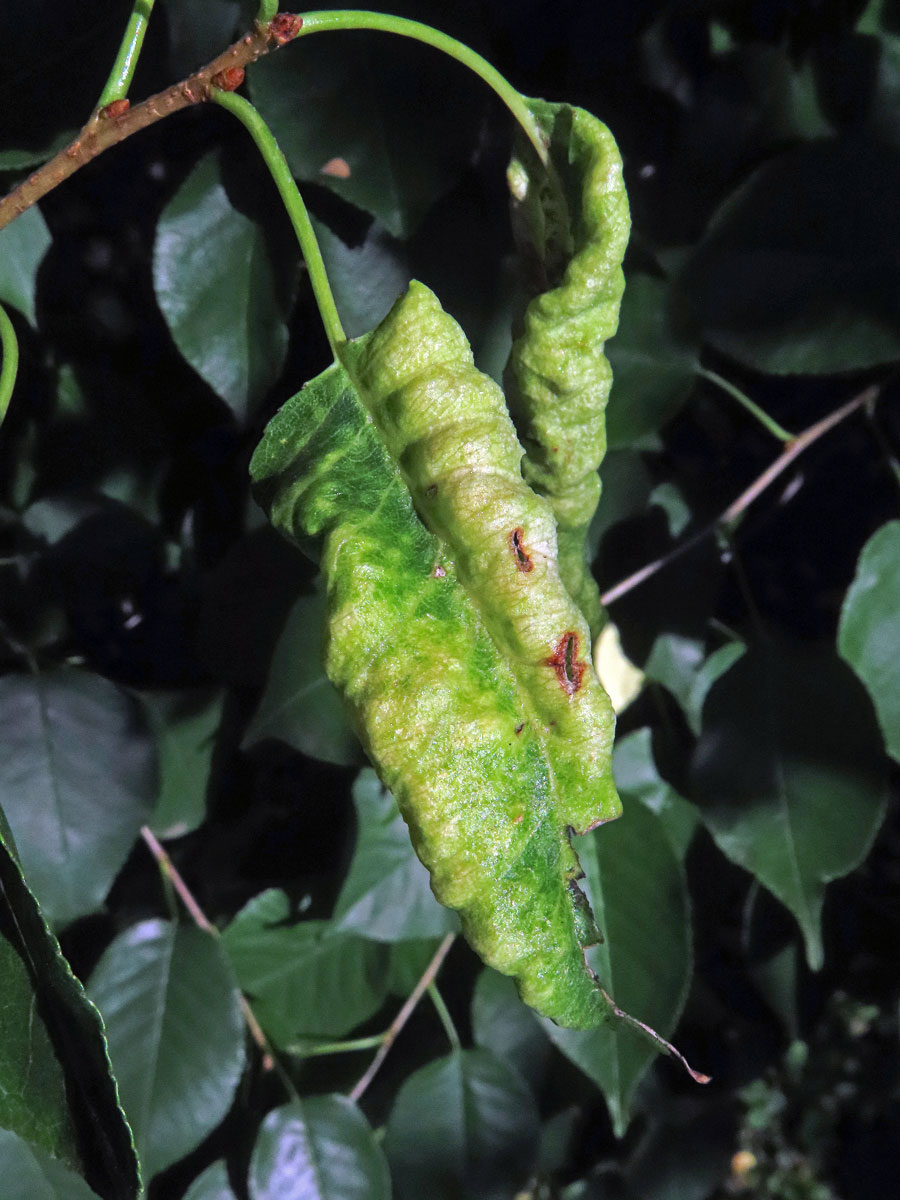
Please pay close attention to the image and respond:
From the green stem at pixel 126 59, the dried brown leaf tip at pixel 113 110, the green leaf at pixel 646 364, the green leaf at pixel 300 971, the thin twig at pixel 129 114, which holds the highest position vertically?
the green stem at pixel 126 59

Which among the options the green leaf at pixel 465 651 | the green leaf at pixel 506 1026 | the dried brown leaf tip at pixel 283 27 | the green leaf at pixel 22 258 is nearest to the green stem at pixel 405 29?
the dried brown leaf tip at pixel 283 27

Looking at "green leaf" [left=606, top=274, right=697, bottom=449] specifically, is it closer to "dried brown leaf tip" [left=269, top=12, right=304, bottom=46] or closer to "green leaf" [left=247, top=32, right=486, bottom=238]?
Result: "green leaf" [left=247, top=32, right=486, bottom=238]

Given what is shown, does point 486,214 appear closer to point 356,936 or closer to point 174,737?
point 174,737

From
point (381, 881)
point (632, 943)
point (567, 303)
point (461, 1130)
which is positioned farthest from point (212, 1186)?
point (567, 303)

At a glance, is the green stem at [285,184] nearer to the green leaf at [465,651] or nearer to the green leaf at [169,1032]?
the green leaf at [465,651]

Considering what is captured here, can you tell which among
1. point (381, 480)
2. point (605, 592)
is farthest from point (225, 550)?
point (381, 480)

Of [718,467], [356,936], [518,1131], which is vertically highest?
[718,467]

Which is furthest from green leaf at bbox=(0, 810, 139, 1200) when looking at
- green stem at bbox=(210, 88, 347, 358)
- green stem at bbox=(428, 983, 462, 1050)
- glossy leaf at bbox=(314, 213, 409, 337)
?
green stem at bbox=(428, 983, 462, 1050)
